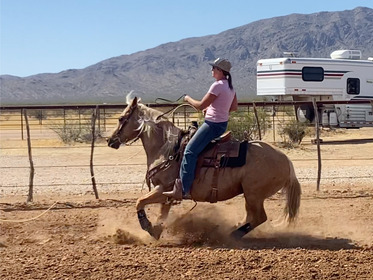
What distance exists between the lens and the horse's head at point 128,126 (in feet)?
26.3

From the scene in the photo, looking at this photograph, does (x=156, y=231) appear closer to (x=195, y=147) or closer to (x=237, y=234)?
(x=237, y=234)

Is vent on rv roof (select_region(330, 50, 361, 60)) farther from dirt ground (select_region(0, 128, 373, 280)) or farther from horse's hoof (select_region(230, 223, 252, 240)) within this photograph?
horse's hoof (select_region(230, 223, 252, 240))

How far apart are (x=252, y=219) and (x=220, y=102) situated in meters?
1.46

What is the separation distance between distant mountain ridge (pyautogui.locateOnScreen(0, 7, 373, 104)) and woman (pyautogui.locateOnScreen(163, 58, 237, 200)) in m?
116

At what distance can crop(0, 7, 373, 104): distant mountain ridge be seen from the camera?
144 metres

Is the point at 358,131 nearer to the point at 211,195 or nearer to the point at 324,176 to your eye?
the point at 324,176

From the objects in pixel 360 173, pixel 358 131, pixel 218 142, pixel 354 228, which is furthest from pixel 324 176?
pixel 358 131

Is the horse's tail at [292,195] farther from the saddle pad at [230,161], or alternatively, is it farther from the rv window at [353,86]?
the rv window at [353,86]

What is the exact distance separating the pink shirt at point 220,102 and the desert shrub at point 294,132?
554 inches

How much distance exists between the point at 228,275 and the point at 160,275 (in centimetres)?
61

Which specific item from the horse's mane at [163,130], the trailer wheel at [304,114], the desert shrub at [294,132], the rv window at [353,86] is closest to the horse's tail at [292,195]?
the horse's mane at [163,130]

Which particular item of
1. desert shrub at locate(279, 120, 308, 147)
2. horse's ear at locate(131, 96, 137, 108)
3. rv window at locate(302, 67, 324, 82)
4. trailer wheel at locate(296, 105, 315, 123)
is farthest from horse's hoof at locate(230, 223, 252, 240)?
rv window at locate(302, 67, 324, 82)

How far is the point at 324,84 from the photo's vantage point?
2441 cm

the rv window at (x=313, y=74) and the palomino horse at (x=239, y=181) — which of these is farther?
the rv window at (x=313, y=74)
